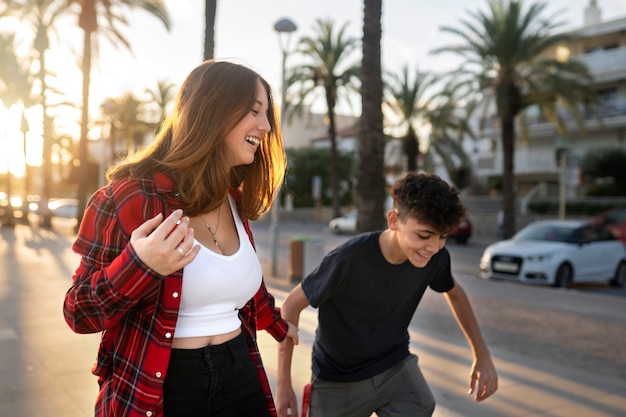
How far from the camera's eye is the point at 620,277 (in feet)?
45.9

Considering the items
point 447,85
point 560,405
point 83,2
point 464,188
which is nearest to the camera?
point 560,405

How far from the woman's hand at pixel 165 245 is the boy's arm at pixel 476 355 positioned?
1.67 m

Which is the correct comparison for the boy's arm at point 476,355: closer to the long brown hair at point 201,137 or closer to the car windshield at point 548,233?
the long brown hair at point 201,137

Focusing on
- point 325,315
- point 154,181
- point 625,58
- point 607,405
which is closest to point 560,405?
point 607,405

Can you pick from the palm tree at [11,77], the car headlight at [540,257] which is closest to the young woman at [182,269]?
the car headlight at [540,257]

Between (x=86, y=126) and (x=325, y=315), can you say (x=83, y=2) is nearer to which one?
(x=86, y=126)

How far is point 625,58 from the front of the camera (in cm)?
3578

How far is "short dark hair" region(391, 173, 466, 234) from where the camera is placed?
8.55 feet

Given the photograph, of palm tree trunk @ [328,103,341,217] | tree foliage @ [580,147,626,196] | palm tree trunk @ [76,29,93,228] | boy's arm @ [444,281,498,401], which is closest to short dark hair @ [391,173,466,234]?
boy's arm @ [444,281,498,401]

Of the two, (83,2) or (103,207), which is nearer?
(103,207)

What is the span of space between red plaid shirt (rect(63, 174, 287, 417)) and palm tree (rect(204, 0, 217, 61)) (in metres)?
7.95

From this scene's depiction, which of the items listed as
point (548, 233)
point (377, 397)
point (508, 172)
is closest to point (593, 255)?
point (548, 233)

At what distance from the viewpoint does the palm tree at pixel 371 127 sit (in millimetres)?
8672

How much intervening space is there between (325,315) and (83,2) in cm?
2099
